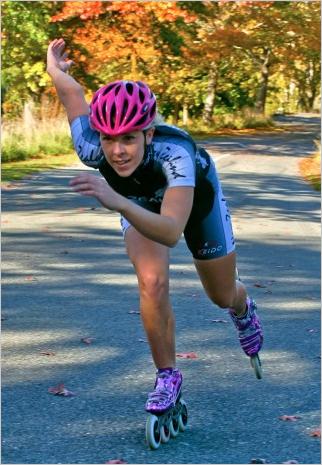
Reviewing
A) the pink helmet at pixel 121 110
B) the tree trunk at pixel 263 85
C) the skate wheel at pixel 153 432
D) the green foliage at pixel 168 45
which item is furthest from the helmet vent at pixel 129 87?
the tree trunk at pixel 263 85

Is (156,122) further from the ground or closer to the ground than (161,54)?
further from the ground

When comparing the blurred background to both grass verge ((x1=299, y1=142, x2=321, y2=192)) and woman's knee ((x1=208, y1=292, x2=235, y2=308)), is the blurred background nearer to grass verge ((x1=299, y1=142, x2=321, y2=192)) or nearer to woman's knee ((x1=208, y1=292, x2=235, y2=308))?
grass verge ((x1=299, y1=142, x2=321, y2=192))

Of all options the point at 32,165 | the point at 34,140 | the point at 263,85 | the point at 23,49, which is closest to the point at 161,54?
the point at 23,49

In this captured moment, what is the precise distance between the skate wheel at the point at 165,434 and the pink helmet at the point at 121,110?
4.45 feet

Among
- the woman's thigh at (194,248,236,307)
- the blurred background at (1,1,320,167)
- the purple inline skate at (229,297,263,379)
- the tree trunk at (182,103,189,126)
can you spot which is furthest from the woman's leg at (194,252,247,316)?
the tree trunk at (182,103,189,126)

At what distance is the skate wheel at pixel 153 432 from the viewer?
491cm

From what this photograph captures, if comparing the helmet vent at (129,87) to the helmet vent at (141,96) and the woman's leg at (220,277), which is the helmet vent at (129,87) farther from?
the woman's leg at (220,277)

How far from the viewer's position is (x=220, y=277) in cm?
575

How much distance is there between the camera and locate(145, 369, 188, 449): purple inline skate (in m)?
4.96

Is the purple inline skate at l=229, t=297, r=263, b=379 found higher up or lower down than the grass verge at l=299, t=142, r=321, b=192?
higher up

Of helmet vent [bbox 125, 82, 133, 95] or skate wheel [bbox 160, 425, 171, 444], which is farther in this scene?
skate wheel [bbox 160, 425, 171, 444]

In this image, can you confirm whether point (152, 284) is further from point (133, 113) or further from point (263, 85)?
point (263, 85)

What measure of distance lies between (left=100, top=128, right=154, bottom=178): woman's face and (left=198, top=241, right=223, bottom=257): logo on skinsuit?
2.94ft

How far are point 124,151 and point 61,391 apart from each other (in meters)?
1.77
